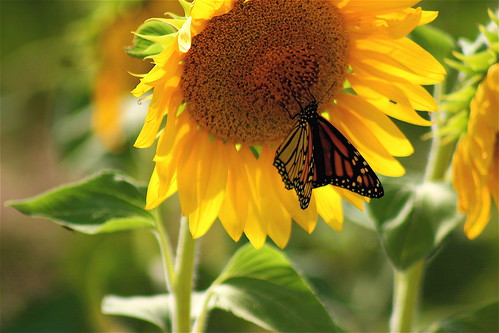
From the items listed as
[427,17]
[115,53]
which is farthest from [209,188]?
[115,53]

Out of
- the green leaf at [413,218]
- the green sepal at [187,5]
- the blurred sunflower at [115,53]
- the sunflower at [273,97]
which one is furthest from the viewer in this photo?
the blurred sunflower at [115,53]

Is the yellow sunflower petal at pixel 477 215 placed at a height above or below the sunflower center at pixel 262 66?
below

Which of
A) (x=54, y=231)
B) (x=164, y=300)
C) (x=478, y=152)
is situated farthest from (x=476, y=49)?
(x=54, y=231)

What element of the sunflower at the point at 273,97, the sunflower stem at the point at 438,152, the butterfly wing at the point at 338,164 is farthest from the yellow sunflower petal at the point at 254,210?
the sunflower stem at the point at 438,152

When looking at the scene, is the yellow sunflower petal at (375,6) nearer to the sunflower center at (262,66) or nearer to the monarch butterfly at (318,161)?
the sunflower center at (262,66)

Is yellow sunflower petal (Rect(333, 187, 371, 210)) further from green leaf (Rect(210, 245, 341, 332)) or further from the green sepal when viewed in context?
the green sepal

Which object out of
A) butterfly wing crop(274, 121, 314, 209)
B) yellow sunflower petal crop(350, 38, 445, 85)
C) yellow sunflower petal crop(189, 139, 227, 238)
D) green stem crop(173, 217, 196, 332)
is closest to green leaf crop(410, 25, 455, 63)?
yellow sunflower petal crop(350, 38, 445, 85)

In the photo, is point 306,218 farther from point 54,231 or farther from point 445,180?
point 54,231
